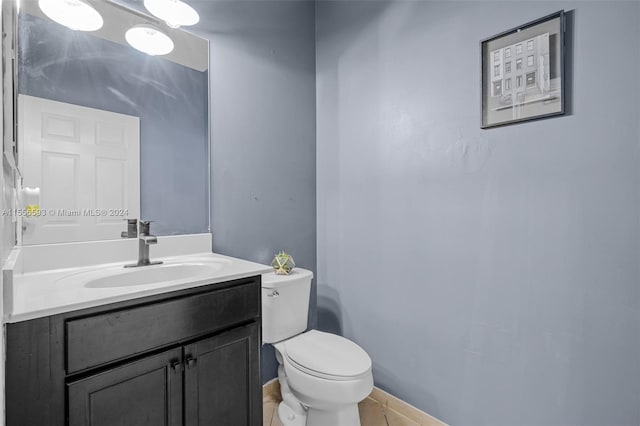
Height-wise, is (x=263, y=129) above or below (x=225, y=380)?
above

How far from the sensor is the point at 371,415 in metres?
1.76

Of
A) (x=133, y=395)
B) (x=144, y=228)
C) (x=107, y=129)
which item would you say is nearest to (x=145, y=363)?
(x=133, y=395)

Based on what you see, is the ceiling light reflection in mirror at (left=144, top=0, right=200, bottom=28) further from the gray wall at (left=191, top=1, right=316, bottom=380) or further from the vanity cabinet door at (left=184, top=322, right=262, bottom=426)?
the vanity cabinet door at (left=184, top=322, right=262, bottom=426)

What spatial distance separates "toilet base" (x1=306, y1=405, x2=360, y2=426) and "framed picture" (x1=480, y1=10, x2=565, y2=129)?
4.42 ft

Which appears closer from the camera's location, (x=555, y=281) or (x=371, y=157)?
(x=555, y=281)

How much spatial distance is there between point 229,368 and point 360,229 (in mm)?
1019

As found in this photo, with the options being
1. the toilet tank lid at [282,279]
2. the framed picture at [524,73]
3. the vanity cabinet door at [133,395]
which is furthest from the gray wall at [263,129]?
the framed picture at [524,73]

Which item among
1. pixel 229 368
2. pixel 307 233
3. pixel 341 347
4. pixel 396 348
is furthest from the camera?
pixel 307 233

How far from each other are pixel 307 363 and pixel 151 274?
0.74 m

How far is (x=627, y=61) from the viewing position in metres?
1.09

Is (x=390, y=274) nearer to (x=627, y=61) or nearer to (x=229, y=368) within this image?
(x=229, y=368)

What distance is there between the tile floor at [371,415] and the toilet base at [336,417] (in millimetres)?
294

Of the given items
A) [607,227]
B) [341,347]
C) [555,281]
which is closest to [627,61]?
[607,227]

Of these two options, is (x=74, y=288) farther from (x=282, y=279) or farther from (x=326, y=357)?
(x=326, y=357)
